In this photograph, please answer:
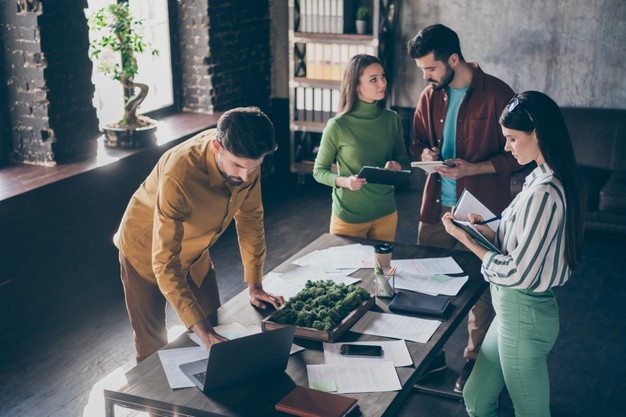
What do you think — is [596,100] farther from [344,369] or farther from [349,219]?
[344,369]

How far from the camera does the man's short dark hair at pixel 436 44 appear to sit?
12.0ft

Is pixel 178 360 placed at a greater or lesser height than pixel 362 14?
lesser

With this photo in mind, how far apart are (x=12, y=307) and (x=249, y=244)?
2024 mm

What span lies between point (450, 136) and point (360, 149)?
0.44 m

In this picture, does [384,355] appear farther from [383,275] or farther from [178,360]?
[178,360]

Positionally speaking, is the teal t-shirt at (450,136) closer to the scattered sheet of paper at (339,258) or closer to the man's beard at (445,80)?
the man's beard at (445,80)

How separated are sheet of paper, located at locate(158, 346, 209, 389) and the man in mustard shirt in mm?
56

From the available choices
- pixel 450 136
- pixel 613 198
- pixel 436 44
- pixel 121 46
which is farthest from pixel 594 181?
pixel 121 46

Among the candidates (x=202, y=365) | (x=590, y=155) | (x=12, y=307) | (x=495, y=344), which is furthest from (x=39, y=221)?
(x=590, y=155)

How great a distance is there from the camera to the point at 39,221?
4.56m

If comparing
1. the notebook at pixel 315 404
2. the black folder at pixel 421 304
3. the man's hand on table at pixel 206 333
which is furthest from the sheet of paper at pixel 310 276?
the notebook at pixel 315 404

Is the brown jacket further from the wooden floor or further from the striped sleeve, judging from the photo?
the striped sleeve

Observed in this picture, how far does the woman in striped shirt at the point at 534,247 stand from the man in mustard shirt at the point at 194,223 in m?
0.82

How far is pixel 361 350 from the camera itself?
2.65 meters
